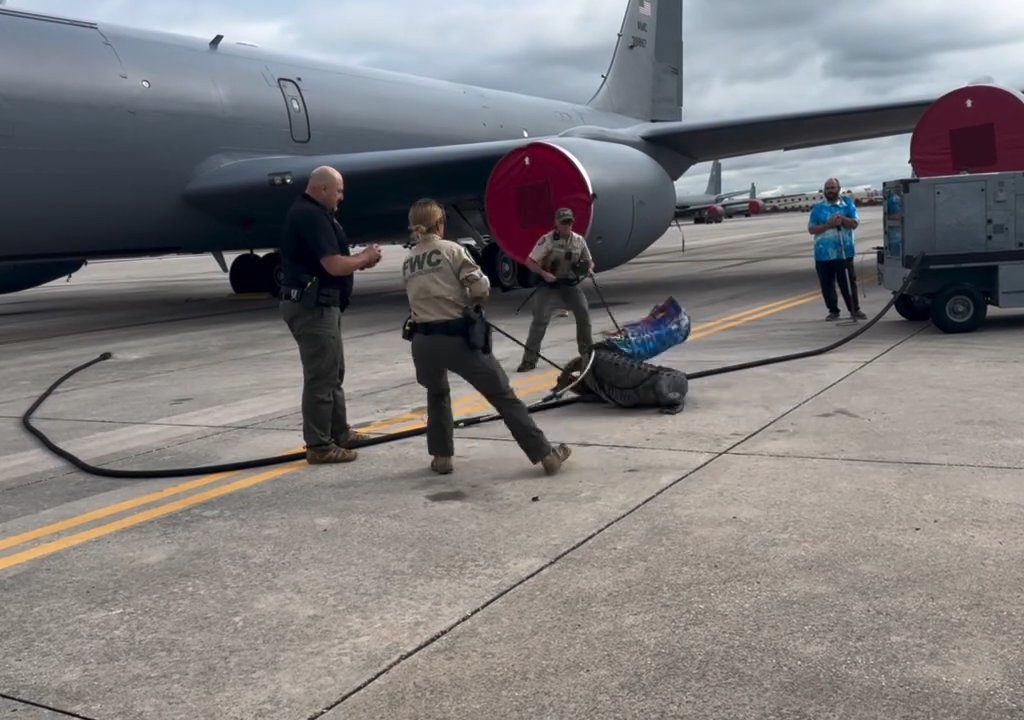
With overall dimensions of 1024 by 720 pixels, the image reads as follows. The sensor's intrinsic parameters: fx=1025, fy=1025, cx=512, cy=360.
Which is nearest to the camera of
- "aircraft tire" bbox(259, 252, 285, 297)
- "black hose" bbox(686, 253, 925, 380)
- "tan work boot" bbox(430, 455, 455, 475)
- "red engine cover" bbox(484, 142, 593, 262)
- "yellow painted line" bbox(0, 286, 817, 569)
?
"yellow painted line" bbox(0, 286, 817, 569)

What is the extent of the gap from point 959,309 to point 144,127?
9492 mm

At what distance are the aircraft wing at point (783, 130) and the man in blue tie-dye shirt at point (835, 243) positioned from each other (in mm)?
4762

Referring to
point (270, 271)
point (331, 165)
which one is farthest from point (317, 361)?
point (270, 271)

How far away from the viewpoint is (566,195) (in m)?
12.1

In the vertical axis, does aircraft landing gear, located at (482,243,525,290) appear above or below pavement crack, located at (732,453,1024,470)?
above

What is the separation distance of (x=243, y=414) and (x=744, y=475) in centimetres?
388

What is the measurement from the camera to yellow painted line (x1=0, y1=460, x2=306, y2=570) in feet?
14.2

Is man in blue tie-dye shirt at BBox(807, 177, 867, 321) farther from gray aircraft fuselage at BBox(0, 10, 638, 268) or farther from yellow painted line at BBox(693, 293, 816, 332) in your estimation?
gray aircraft fuselage at BBox(0, 10, 638, 268)

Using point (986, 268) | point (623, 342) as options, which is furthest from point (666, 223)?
point (623, 342)

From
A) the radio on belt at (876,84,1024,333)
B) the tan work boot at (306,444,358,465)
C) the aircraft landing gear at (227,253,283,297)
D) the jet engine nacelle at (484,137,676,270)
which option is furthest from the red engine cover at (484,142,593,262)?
the aircraft landing gear at (227,253,283,297)

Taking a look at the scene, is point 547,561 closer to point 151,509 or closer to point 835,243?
point 151,509

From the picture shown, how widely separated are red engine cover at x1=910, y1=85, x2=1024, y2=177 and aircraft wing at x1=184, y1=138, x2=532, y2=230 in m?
4.82

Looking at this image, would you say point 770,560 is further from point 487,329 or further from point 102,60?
point 102,60

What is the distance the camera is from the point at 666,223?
46.0ft
